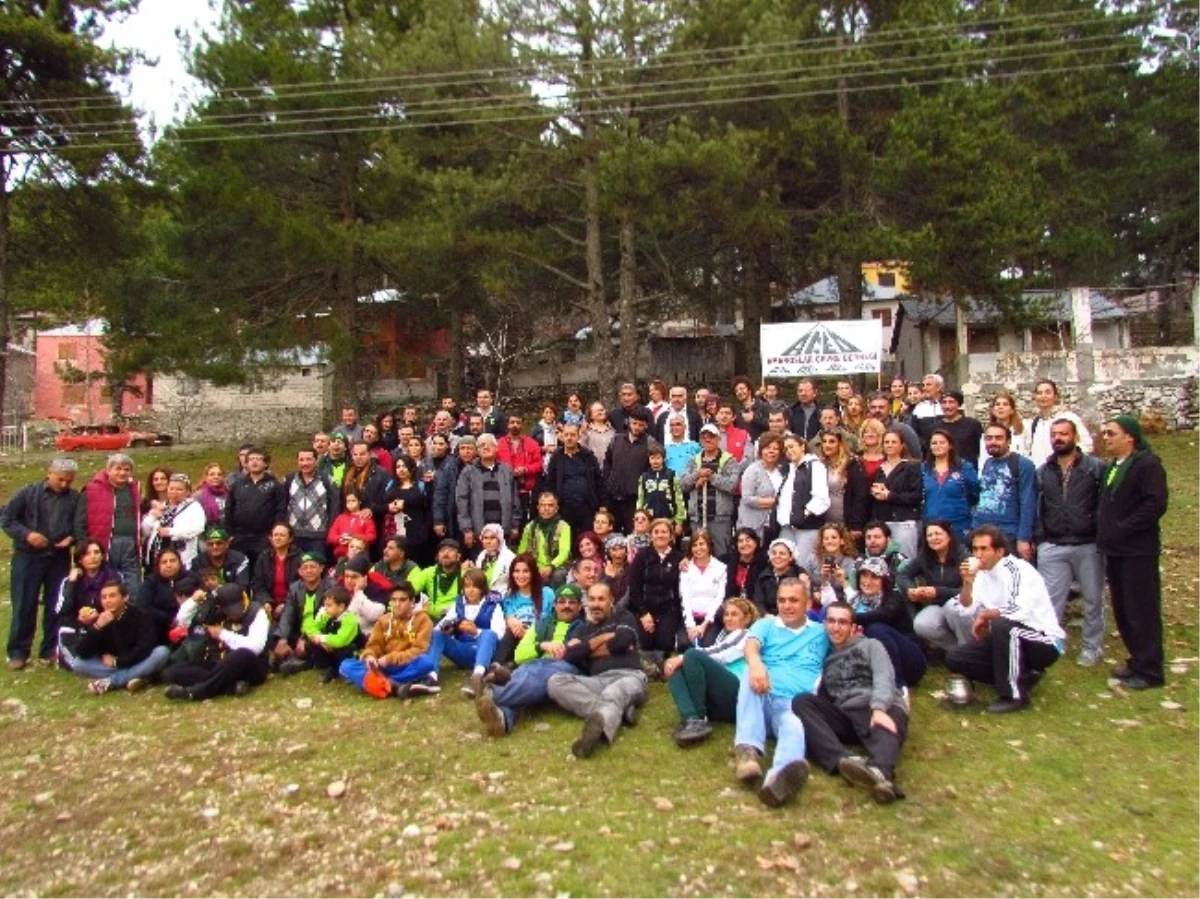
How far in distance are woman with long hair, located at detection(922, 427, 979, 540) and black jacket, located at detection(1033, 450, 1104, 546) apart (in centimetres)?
64

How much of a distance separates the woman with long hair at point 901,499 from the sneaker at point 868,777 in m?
2.96

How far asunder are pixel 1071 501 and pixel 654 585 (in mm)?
3180

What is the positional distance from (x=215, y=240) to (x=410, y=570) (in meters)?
16.6

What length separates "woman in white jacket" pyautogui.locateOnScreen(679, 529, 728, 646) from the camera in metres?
7.73

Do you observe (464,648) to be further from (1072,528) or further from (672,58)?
(672,58)

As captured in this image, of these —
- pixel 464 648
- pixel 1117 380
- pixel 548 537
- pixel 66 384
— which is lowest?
pixel 464 648

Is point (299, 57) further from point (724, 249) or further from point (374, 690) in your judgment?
point (374, 690)

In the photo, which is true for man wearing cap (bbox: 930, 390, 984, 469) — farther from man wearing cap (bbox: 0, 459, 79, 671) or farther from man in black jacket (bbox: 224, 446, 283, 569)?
man wearing cap (bbox: 0, 459, 79, 671)

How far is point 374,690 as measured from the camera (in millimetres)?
7469

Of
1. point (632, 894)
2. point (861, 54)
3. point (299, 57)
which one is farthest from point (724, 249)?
point (632, 894)

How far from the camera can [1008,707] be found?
653cm

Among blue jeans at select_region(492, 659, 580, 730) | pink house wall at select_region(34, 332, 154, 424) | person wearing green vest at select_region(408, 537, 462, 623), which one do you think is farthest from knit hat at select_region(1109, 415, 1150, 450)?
pink house wall at select_region(34, 332, 154, 424)

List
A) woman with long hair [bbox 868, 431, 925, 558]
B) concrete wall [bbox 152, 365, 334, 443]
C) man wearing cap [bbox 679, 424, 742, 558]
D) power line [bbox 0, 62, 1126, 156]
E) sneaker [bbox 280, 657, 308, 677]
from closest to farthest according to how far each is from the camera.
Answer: woman with long hair [bbox 868, 431, 925, 558] → sneaker [bbox 280, 657, 308, 677] → man wearing cap [bbox 679, 424, 742, 558] → power line [bbox 0, 62, 1126, 156] → concrete wall [bbox 152, 365, 334, 443]

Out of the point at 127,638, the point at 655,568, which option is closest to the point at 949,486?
the point at 655,568
